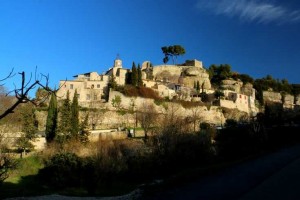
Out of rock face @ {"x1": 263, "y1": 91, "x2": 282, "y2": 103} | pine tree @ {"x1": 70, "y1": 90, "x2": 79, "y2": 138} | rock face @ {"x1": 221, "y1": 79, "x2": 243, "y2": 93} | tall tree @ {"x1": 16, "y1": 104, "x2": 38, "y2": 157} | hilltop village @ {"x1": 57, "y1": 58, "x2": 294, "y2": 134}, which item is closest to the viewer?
tall tree @ {"x1": 16, "y1": 104, "x2": 38, "y2": 157}

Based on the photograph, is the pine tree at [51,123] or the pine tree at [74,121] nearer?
the pine tree at [74,121]

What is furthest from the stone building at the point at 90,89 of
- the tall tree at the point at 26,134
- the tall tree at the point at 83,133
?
the tall tree at the point at 26,134

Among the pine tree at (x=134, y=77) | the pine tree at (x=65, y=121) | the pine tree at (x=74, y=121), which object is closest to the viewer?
the pine tree at (x=74, y=121)

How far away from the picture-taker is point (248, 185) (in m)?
24.2

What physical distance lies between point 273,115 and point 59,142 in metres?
45.9

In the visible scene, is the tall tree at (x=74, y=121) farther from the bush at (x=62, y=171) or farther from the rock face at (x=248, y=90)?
the rock face at (x=248, y=90)

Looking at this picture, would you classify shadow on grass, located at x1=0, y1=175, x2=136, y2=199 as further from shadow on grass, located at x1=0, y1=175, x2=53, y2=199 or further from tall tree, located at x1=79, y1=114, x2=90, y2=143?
tall tree, located at x1=79, y1=114, x2=90, y2=143

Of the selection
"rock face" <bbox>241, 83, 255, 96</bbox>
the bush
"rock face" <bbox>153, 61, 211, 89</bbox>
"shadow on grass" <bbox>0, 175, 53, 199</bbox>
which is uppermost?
"rock face" <bbox>153, 61, 211, 89</bbox>

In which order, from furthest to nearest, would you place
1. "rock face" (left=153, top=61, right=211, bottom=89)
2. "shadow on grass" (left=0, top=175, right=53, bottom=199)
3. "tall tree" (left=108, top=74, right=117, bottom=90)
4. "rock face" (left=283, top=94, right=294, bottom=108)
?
"rock face" (left=283, top=94, right=294, bottom=108), "rock face" (left=153, top=61, right=211, bottom=89), "tall tree" (left=108, top=74, right=117, bottom=90), "shadow on grass" (left=0, top=175, right=53, bottom=199)

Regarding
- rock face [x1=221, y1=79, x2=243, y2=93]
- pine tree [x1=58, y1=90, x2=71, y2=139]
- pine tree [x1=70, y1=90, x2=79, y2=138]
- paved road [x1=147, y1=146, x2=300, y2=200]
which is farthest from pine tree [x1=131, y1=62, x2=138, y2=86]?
paved road [x1=147, y1=146, x2=300, y2=200]

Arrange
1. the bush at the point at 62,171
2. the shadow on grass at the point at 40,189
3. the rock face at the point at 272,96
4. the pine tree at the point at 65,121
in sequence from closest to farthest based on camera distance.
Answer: the shadow on grass at the point at 40,189
the bush at the point at 62,171
the pine tree at the point at 65,121
the rock face at the point at 272,96

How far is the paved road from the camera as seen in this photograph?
20766 millimetres

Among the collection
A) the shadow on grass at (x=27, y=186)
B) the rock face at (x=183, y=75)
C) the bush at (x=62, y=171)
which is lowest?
the shadow on grass at (x=27, y=186)

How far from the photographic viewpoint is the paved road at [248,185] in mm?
20766
